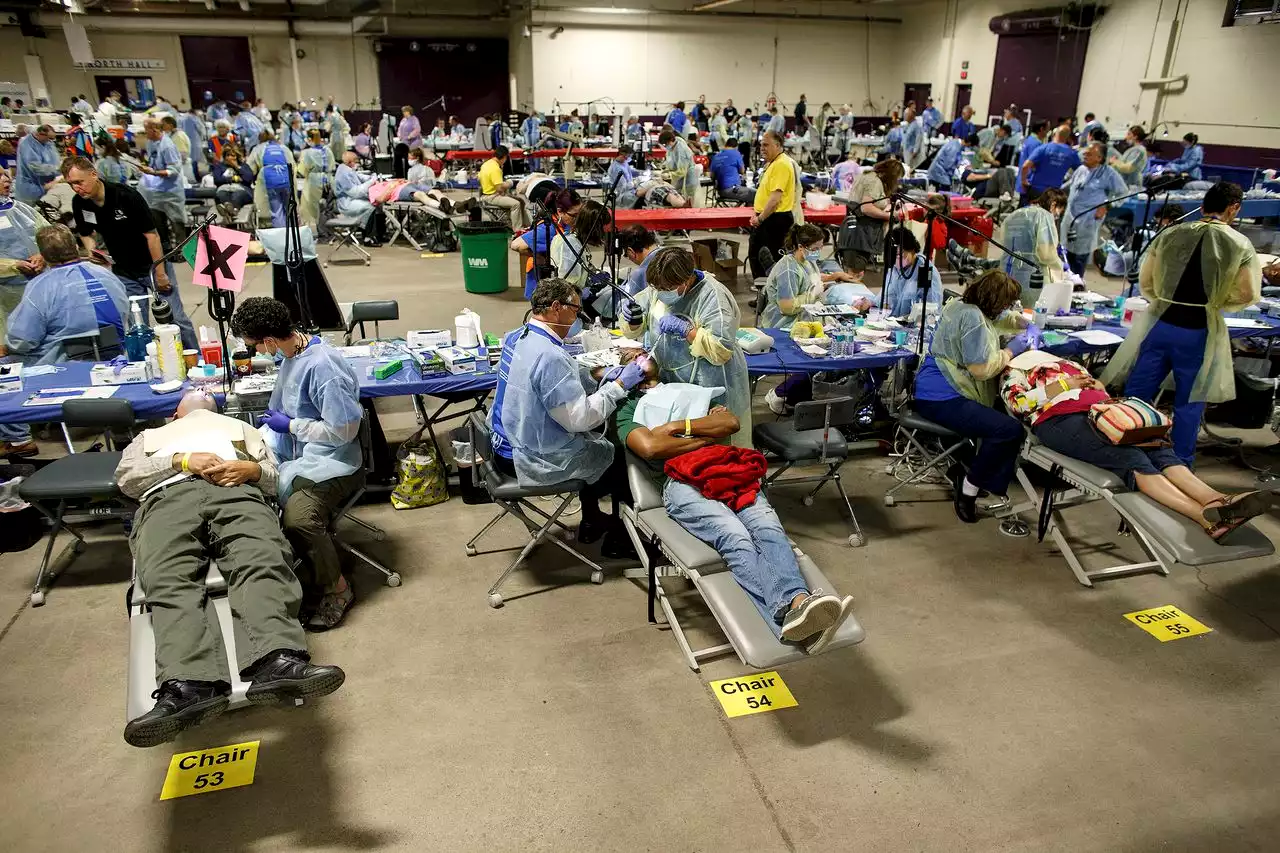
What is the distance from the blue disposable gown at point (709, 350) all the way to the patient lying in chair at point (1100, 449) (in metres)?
1.35

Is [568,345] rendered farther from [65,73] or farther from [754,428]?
[65,73]

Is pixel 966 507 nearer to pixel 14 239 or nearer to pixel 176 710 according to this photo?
pixel 176 710

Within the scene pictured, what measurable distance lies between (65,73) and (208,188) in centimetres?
1331

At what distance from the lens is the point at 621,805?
2598mm

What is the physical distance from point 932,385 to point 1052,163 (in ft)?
24.0

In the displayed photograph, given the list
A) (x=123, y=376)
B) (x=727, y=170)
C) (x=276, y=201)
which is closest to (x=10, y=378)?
(x=123, y=376)

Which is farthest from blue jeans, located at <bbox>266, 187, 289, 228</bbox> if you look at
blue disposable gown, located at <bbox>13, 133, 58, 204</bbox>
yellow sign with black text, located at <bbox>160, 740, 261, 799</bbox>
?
yellow sign with black text, located at <bbox>160, 740, 261, 799</bbox>

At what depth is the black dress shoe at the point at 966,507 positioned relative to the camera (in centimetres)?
432

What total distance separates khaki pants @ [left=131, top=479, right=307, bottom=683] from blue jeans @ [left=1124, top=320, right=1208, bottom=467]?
4214mm

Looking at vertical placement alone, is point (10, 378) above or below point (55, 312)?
below

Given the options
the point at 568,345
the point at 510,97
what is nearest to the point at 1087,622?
the point at 568,345

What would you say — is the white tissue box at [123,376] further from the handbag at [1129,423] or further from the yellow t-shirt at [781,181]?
the yellow t-shirt at [781,181]

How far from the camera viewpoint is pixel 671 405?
348 cm

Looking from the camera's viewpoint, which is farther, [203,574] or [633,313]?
[633,313]
